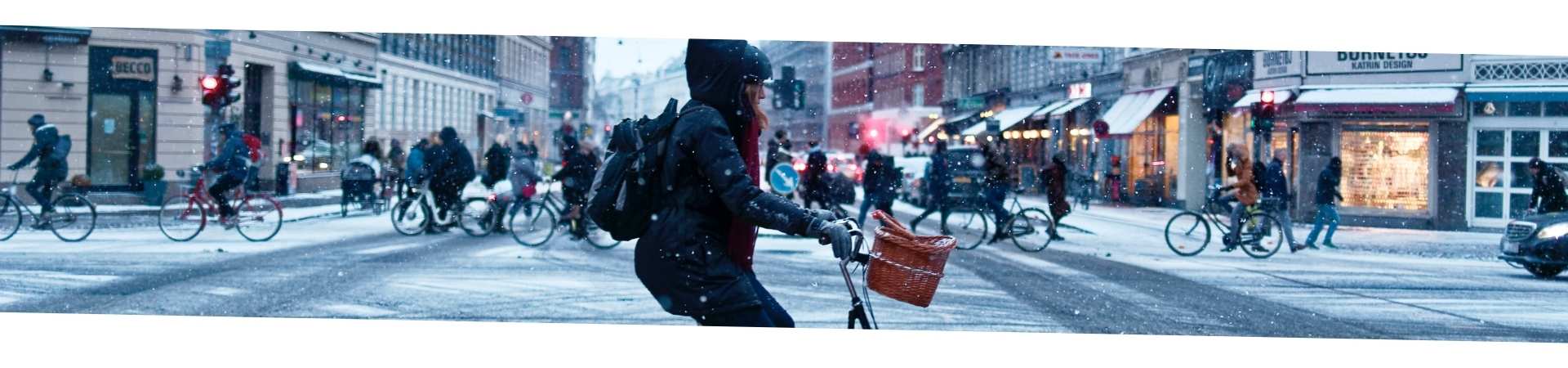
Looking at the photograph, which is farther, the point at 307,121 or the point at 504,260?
the point at 307,121

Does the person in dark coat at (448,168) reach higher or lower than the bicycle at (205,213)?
higher

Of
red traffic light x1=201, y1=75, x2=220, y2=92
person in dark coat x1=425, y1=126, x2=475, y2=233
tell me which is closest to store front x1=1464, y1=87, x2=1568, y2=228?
person in dark coat x1=425, y1=126, x2=475, y2=233

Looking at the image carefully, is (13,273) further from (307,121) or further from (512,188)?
(512,188)

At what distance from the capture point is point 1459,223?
37.6 ft

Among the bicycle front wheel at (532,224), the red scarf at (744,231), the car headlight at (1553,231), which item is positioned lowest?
the bicycle front wheel at (532,224)

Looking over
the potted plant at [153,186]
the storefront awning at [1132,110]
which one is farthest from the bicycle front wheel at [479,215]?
the storefront awning at [1132,110]

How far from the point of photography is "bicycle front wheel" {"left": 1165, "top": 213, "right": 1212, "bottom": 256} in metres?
13.1

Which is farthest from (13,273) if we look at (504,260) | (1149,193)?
(1149,193)

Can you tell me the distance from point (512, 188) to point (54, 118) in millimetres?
4353

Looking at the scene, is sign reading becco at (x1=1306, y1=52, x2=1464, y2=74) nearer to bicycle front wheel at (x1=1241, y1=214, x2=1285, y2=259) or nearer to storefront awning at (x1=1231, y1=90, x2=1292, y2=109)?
storefront awning at (x1=1231, y1=90, x2=1292, y2=109)

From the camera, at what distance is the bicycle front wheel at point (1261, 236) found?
1316 cm

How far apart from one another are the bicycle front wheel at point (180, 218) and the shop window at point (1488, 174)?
11651 millimetres

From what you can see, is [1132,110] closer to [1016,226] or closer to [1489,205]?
[1016,226]

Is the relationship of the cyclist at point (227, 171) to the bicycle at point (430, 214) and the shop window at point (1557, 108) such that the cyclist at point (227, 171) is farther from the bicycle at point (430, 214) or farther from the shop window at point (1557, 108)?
the shop window at point (1557, 108)
